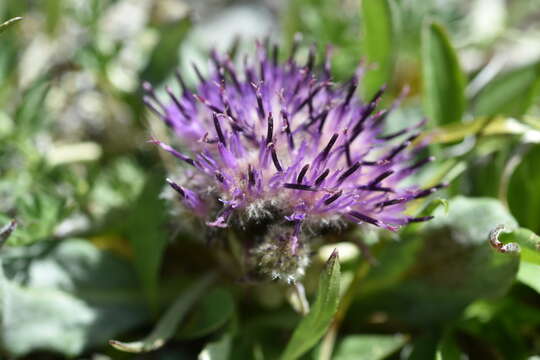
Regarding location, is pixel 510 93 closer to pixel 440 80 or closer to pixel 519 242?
pixel 440 80

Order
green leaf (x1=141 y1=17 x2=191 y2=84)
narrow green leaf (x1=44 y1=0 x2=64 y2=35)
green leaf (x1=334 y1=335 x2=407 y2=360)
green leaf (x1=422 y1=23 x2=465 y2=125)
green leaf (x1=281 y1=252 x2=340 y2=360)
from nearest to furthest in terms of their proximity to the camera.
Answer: green leaf (x1=281 y1=252 x2=340 y2=360)
green leaf (x1=334 y1=335 x2=407 y2=360)
green leaf (x1=422 y1=23 x2=465 y2=125)
green leaf (x1=141 y1=17 x2=191 y2=84)
narrow green leaf (x1=44 y1=0 x2=64 y2=35)

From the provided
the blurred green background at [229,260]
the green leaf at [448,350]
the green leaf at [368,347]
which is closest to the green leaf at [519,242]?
the blurred green background at [229,260]

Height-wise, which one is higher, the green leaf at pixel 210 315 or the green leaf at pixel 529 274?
the green leaf at pixel 210 315

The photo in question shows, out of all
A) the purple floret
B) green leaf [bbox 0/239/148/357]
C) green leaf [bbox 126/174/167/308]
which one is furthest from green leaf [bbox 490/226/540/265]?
green leaf [bbox 0/239/148/357]

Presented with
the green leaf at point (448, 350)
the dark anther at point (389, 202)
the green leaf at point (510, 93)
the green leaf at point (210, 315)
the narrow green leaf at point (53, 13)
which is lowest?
the green leaf at point (448, 350)

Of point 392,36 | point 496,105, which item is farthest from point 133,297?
point 496,105

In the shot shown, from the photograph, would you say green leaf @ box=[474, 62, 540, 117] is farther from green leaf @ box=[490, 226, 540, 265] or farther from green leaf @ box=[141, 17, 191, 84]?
green leaf @ box=[141, 17, 191, 84]

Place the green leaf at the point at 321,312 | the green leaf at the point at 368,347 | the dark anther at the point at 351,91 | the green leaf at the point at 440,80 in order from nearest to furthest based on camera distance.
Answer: the green leaf at the point at 321,312 → the dark anther at the point at 351,91 → the green leaf at the point at 368,347 → the green leaf at the point at 440,80

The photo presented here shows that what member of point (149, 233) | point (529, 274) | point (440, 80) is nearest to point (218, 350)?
point (149, 233)

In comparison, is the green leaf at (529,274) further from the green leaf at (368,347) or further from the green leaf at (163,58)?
the green leaf at (163,58)
